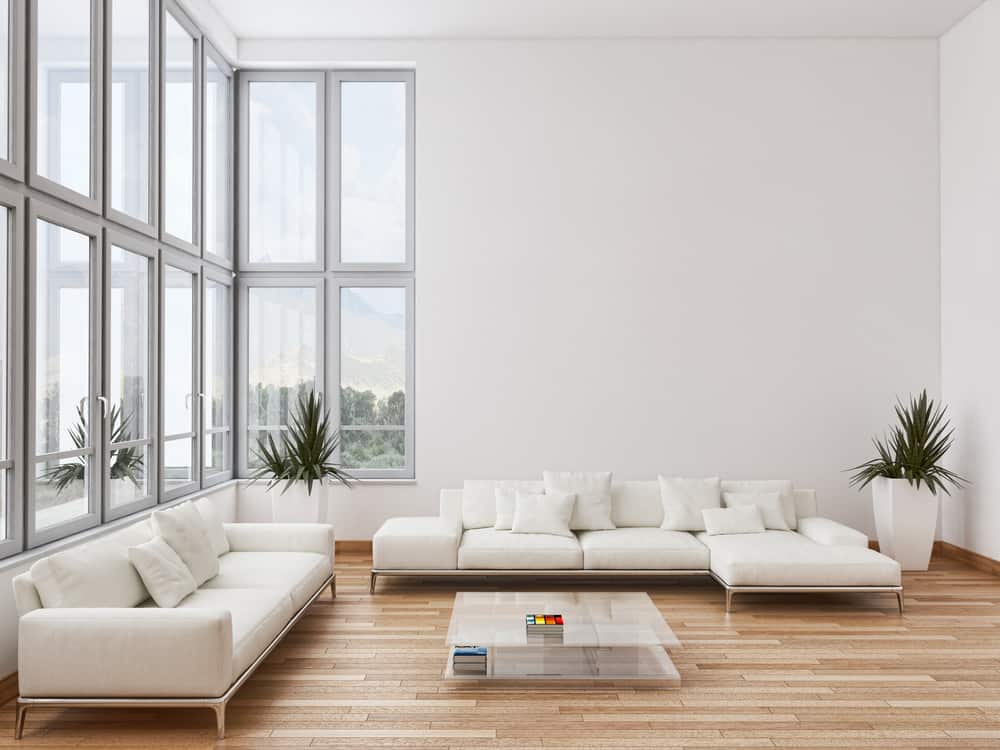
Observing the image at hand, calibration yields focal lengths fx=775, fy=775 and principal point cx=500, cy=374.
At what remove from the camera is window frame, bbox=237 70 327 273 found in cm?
733

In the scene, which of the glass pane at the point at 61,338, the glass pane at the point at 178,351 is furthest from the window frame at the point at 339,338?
the glass pane at the point at 61,338

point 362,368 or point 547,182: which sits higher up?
point 547,182

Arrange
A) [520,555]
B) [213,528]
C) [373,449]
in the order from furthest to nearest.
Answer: [373,449], [520,555], [213,528]

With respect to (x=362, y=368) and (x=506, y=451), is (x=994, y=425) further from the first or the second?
(x=362, y=368)

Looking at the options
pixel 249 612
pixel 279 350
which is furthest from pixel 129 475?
pixel 279 350

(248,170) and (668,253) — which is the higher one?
(248,170)

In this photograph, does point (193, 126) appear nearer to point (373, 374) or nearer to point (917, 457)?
point (373, 374)

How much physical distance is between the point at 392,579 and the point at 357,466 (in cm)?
142

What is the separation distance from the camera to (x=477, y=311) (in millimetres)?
7109

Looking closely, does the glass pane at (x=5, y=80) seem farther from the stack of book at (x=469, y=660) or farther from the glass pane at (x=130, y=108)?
the stack of book at (x=469, y=660)

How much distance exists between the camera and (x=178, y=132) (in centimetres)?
606

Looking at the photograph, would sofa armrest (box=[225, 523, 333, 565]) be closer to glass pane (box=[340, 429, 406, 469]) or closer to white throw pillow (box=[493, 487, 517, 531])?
white throw pillow (box=[493, 487, 517, 531])

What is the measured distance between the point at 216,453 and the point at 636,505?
A: 372cm

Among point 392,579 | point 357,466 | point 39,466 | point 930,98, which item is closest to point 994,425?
point 930,98
